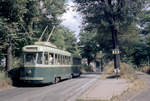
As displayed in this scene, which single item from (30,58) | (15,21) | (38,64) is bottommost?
(38,64)

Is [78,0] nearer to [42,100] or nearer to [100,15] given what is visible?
[100,15]

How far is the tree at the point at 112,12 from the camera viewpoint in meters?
25.6

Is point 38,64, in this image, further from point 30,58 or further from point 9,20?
point 9,20

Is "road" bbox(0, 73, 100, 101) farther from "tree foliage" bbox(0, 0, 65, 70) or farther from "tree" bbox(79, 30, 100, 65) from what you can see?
"tree" bbox(79, 30, 100, 65)

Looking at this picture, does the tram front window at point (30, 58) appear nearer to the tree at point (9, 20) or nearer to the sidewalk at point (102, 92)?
the tree at point (9, 20)

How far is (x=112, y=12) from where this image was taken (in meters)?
25.8

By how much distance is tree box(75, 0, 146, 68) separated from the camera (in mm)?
25609

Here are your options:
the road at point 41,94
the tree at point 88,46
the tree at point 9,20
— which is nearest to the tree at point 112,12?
the tree at point 9,20

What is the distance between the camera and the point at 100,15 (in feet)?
86.8

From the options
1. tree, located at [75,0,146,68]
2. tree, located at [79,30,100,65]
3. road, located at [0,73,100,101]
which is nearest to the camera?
road, located at [0,73,100,101]

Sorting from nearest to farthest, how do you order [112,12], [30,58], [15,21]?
[30,58]
[15,21]
[112,12]

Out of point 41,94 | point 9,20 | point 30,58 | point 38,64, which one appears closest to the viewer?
point 41,94

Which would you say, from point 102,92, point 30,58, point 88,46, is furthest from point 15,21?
point 88,46

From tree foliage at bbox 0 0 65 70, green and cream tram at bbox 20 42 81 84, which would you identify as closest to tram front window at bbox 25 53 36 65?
green and cream tram at bbox 20 42 81 84
